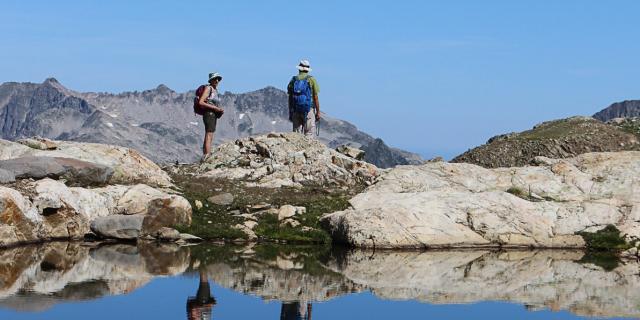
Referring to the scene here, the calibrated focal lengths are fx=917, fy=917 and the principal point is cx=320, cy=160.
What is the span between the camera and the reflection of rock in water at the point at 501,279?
20594mm

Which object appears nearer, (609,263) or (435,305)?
(435,305)

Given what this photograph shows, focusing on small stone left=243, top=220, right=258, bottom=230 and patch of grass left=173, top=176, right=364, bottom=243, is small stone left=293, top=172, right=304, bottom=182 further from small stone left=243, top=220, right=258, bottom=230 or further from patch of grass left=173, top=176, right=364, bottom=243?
small stone left=243, top=220, right=258, bottom=230

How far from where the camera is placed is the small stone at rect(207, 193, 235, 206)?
32781 millimetres

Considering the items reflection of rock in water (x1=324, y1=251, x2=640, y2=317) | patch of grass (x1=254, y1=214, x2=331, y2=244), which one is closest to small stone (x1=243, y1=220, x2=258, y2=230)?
patch of grass (x1=254, y1=214, x2=331, y2=244)

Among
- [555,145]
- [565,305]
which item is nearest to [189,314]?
[565,305]

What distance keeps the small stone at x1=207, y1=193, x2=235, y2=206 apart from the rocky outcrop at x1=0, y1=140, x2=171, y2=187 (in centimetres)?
249

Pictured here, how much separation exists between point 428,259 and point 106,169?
13136 mm

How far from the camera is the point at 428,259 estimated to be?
26.7 meters

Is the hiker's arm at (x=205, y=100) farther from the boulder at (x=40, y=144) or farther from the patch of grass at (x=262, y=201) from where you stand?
the boulder at (x=40, y=144)

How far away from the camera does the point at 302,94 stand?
1556 inches

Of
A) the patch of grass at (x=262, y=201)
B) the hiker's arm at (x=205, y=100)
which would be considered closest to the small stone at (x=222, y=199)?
the patch of grass at (x=262, y=201)

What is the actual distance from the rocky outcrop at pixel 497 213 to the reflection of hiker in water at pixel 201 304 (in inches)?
337

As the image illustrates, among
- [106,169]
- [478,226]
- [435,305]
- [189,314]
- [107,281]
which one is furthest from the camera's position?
[106,169]

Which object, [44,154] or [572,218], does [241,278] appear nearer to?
[572,218]
